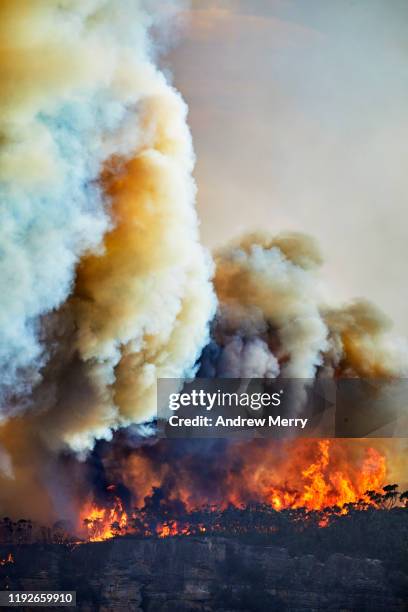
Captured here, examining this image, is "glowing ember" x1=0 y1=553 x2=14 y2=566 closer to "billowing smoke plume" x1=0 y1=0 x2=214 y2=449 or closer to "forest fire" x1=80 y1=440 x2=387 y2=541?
"forest fire" x1=80 y1=440 x2=387 y2=541

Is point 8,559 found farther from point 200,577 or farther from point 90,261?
point 90,261

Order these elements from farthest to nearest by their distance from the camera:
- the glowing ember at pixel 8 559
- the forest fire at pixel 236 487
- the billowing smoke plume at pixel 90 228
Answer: the forest fire at pixel 236 487 < the glowing ember at pixel 8 559 < the billowing smoke plume at pixel 90 228

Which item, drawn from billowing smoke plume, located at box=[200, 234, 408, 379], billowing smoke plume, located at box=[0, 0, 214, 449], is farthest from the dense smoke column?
billowing smoke plume, located at box=[200, 234, 408, 379]

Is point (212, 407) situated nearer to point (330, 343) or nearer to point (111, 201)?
point (330, 343)

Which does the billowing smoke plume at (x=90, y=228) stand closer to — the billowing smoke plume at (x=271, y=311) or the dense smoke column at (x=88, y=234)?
the dense smoke column at (x=88, y=234)

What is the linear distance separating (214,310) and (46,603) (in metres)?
10.7

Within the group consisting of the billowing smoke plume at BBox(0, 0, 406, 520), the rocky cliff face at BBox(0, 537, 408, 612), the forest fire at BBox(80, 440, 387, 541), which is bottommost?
the rocky cliff face at BBox(0, 537, 408, 612)

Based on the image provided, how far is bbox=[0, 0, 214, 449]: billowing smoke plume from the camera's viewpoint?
87.9 feet

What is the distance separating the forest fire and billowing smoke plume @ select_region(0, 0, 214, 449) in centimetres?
399

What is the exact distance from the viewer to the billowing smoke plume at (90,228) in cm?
2680

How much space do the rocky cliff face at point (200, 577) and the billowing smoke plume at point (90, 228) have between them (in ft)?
15.2

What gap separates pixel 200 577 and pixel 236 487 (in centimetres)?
356

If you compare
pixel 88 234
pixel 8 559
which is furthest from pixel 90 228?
pixel 8 559

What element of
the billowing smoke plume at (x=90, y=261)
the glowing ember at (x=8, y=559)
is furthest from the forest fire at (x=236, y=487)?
the glowing ember at (x=8, y=559)
